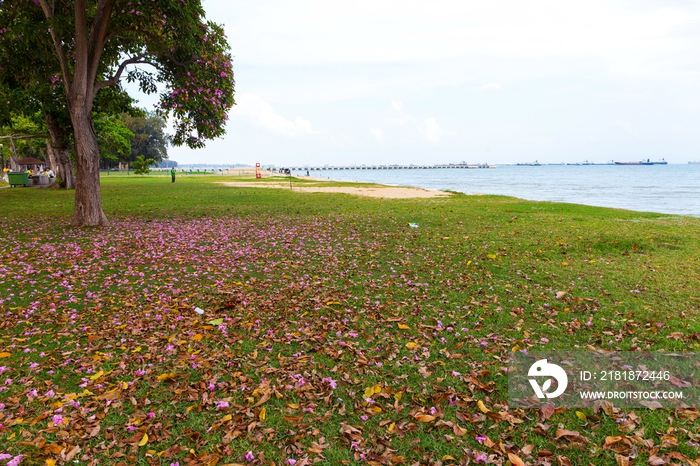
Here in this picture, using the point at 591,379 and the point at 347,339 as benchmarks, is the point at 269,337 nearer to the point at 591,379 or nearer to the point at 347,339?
the point at 347,339

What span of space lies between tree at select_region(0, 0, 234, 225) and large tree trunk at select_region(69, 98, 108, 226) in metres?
0.03

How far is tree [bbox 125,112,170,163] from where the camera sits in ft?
378

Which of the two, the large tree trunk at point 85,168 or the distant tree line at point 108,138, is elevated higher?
the distant tree line at point 108,138

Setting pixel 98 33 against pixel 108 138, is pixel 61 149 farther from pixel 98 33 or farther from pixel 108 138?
pixel 98 33

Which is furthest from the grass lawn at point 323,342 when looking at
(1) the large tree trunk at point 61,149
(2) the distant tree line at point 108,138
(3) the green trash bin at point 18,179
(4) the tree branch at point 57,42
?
(3) the green trash bin at point 18,179

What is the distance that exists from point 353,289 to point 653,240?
1086cm

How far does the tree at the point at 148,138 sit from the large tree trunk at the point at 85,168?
10798 centimetres

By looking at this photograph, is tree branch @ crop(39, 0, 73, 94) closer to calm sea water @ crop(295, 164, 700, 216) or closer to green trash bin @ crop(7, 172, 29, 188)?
green trash bin @ crop(7, 172, 29, 188)

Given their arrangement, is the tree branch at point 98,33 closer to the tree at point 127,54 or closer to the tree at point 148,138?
the tree at point 127,54

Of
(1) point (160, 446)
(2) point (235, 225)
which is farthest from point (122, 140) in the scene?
(1) point (160, 446)

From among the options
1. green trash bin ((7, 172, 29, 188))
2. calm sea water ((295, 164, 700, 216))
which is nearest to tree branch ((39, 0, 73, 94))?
green trash bin ((7, 172, 29, 188))

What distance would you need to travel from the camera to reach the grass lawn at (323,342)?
170 inches

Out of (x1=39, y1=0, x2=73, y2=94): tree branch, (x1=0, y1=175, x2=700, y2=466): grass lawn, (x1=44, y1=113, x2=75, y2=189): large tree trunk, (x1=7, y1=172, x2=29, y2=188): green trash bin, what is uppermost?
(x1=39, y1=0, x2=73, y2=94): tree branch

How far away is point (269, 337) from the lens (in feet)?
22.3
